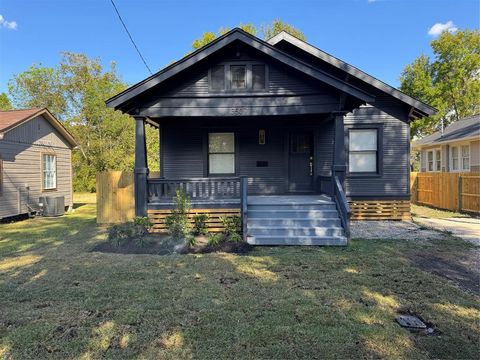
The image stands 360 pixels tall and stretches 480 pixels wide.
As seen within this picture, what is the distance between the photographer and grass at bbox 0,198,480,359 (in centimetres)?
301

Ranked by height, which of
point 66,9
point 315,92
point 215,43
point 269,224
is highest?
point 66,9

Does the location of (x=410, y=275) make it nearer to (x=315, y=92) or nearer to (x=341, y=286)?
(x=341, y=286)

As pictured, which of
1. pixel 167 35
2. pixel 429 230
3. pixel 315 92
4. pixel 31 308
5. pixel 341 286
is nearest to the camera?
pixel 31 308

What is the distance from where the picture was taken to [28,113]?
1303 cm

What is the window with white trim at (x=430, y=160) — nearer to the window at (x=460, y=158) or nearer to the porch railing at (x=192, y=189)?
the window at (x=460, y=158)

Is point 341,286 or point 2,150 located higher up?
point 2,150

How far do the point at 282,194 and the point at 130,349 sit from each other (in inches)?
313

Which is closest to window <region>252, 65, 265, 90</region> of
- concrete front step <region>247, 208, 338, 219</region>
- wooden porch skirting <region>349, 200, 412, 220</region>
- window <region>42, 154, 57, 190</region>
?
concrete front step <region>247, 208, 338, 219</region>

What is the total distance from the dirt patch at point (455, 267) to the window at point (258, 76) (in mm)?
5457

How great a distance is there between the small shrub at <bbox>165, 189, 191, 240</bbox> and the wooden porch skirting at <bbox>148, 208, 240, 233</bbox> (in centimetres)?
23

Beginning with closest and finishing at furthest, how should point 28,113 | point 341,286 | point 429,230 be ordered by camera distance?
point 341,286
point 429,230
point 28,113

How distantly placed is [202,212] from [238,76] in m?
3.78

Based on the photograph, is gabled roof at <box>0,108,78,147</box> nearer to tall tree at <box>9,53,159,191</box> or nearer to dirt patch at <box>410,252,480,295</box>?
tall tree at <box>9,53,159,191</box>

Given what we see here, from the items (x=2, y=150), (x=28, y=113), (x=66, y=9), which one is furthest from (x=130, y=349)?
(x=28, y=113)
